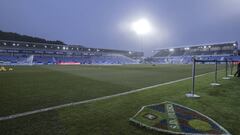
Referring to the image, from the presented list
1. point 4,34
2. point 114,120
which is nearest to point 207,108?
point 114,120

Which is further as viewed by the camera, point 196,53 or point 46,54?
point 196,53

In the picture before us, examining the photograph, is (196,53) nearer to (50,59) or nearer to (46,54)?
(50,59)

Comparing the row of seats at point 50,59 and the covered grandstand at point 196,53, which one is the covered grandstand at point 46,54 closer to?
the row of seats at point 50,59

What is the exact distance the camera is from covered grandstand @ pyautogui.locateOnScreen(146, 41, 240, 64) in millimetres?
71312

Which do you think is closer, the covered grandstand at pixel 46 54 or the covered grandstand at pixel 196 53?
the covered grandstand at pixel 46 54

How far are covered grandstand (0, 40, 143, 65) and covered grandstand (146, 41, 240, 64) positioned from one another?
26.5 m

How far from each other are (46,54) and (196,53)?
268ft

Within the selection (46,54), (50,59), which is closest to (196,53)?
(50,59)

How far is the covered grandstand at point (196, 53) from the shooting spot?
71.3m

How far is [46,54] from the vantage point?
77.2 meters

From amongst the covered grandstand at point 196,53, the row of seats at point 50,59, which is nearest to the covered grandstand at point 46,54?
the row of seats at point 50,59

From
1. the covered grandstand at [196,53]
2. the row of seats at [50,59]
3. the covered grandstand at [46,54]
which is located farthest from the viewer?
the covered grandstand at [196,53]

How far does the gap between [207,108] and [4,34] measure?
11356 cm

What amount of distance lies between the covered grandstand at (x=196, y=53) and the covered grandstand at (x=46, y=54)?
26.5 metres
